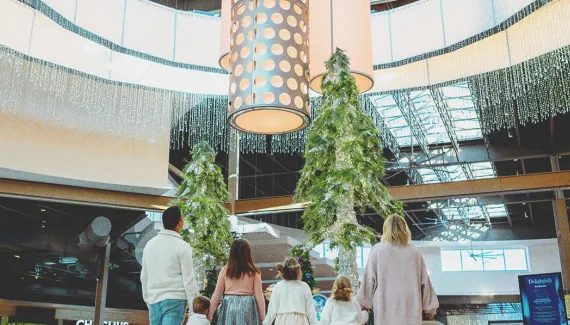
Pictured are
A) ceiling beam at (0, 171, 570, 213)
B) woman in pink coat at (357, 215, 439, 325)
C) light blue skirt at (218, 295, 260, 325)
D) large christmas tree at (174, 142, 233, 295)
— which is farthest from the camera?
ceiling beam at (0, 171, 570, 213)

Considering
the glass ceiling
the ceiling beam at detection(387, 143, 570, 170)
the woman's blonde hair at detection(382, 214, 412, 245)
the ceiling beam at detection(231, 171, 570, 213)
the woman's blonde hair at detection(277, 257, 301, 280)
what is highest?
the glass ceiling

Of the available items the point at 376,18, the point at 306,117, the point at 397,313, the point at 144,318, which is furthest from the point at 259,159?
the point at 397,313

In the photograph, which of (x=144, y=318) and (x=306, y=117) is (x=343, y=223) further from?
(x=144, y=318)

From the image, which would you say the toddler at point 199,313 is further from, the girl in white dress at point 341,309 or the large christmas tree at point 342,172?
the large christmas tree at point 342,172

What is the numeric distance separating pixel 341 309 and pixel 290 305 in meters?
0.42

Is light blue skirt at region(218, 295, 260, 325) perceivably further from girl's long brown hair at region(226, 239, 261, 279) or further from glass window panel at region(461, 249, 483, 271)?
glass window panel at region(461, 249, 483, 271)

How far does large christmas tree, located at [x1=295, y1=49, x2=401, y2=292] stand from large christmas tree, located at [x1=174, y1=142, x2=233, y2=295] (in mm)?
4429

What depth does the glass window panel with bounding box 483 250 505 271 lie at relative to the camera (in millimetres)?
28141

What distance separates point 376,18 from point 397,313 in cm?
645

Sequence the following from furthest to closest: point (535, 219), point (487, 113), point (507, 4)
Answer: point (535, 219), point (487, 113), point (507, 4)

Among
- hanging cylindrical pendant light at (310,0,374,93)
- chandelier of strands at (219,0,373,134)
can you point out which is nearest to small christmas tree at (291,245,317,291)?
hanging cylindrical pendant light at (310,0,374,93)

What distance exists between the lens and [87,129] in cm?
1214

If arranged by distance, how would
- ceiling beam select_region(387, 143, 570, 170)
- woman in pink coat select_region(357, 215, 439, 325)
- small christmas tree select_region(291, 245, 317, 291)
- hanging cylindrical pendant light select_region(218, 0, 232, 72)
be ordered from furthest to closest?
1. ceiling beam select_region(387, 143, 570, 170)
2. small christmas tree select_region(291, 245, 317, 291)
3. hanging cylindrical pendant light select_region(218, 0, 232, 72)
4. woman in pink coat select_region(357, 215, 439, 325)

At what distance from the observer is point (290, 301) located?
15.9 ft
